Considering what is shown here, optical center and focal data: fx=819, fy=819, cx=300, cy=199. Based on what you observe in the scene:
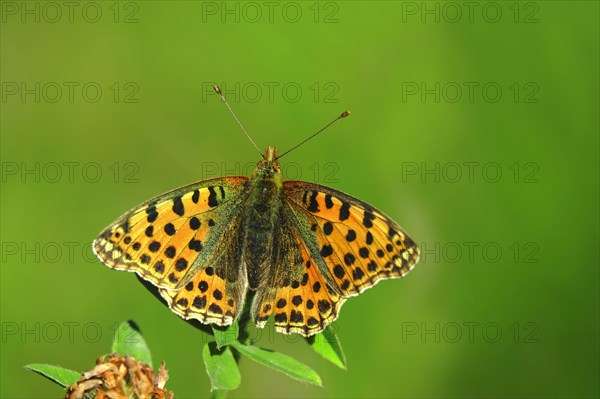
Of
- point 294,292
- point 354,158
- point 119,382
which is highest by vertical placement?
point 354,158

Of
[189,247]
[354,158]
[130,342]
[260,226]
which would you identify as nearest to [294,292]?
[260,226]

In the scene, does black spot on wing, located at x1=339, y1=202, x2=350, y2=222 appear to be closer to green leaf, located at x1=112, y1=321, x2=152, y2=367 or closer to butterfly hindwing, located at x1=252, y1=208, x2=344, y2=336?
butterfly hindwing, located at x1=252, y1=208, x2=344, y2=336

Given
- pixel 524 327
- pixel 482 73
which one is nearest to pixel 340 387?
pixel 524 327

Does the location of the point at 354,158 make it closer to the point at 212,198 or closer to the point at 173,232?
the point at 212,198

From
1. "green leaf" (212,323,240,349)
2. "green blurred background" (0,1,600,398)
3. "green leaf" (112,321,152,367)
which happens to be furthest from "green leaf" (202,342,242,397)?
"green blurred background" (0,1,600,398)

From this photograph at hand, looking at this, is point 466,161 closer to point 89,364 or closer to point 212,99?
point 212,99

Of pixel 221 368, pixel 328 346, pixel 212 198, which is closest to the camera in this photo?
pixel 221 368
